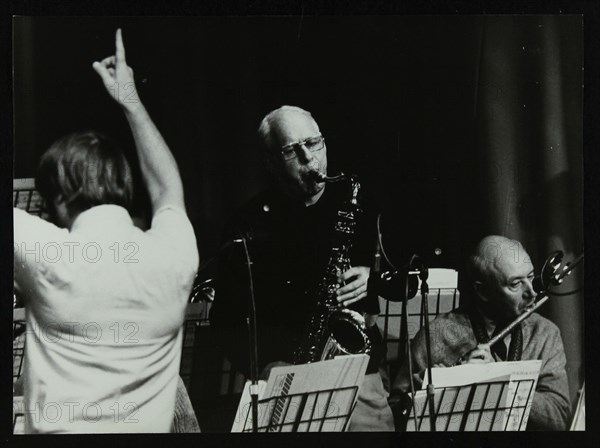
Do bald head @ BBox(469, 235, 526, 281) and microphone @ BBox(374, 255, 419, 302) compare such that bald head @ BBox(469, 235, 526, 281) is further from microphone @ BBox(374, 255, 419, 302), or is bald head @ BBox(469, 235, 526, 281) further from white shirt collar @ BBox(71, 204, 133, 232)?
white shirt collar @ BBox(71, 204, 133, 232)

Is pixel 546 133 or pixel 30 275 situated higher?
pixel 546 133

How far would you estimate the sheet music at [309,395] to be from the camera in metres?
2.41

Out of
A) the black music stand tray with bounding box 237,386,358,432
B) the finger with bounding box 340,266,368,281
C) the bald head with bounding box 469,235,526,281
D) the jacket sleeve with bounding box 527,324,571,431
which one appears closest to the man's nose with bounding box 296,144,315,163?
the finger with bounding box 340,266,368,281

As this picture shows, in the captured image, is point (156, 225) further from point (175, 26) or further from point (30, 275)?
point (175, 26)

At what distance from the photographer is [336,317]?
7.99ft

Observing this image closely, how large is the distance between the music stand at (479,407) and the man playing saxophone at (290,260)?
12cm

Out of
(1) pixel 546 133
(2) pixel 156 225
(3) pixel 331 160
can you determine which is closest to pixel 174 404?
(2) pixel 156 225

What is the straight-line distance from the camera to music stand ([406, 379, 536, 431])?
8.07 feet

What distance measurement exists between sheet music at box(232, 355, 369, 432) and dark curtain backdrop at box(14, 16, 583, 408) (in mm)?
411

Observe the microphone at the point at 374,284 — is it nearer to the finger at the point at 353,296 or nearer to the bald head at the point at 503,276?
the finger at the point at 353,296

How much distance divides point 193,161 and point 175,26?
0.44 metres

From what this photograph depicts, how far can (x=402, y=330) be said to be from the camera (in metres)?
2.45

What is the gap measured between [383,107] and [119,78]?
84cm

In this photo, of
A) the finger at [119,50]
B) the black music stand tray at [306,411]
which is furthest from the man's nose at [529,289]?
the finger at [119,50]
